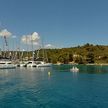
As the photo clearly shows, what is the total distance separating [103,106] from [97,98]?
28.8 ft

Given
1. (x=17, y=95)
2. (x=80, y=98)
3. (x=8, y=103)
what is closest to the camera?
(x=8, y=103)

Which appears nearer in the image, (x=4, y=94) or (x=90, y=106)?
(x=90, y=106)

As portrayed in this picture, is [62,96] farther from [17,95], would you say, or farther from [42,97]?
[17,95]

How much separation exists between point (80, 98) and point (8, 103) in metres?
17.5

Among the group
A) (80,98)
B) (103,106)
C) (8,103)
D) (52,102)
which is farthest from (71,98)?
(8,103)

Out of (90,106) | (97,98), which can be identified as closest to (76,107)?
(90,106)

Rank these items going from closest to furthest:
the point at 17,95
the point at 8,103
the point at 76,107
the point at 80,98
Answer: the point at 76,107 → the point at 8,103 → the point at 80,98 → the point at 17,95

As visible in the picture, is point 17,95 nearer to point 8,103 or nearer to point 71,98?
point 8,103

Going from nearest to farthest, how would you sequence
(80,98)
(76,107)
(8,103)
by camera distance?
(76,107) < (8,103) < (80,98)

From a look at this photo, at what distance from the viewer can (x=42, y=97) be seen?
6219 centimetres

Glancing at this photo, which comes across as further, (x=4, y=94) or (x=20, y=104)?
(x=4, y=94)

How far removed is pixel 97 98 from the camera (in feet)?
198

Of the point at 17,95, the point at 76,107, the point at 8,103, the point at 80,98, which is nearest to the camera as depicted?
the point at 76,107

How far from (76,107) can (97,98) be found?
11.4 m
